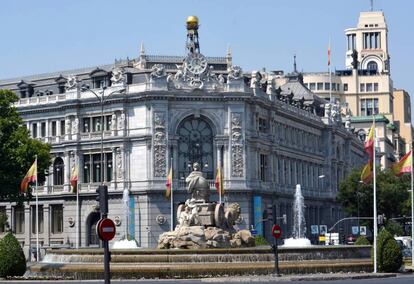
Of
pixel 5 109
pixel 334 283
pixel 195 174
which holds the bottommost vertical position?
pixel 334 283

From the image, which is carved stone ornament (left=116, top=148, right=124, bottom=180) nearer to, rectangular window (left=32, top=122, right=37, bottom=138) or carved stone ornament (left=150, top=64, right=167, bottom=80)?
carved stone ornament (left=150, top=64, right=167, bottom=80)

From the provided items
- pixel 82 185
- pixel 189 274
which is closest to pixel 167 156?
pixel 82 185

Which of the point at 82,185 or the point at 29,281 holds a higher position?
the point at 82,185

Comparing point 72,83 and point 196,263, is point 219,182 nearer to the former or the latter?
point 72,83

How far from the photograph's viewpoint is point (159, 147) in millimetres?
115375

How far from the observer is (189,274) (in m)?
58.9

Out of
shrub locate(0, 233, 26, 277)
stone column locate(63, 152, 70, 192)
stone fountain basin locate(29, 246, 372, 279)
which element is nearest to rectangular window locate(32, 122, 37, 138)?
stone column locate(63, 152, 70, 192)

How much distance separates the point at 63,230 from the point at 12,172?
25.4 m

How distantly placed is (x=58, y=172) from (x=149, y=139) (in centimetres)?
1428

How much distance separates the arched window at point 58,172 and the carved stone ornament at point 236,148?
19408 millimetres

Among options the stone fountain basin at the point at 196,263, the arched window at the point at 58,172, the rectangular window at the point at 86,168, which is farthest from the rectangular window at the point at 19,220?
the stone fountain basin at the point at 196,263

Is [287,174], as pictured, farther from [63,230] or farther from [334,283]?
[334,283]

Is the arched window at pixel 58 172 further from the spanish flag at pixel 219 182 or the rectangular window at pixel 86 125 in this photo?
the spanish flag at pixel 219 182

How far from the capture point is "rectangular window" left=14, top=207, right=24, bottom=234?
128 metres
